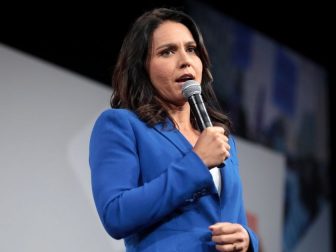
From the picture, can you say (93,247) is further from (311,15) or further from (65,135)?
(311,15)

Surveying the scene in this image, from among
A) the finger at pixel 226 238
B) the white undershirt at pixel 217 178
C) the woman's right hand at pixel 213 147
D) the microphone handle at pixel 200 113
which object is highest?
the microphone handle at pixel 200 113

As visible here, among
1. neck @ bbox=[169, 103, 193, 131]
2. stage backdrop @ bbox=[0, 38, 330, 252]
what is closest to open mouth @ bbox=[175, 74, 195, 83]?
neck @ bbox=[169, 103, 193, 131]

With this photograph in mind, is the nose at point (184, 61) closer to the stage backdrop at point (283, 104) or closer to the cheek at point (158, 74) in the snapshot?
the cheek at point (158, 74)

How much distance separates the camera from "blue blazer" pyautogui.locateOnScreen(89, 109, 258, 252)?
49.7 inches

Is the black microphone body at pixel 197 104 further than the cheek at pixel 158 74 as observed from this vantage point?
No

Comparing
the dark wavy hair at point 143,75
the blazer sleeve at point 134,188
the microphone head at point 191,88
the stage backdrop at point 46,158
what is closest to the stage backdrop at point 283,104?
the stage backdrop at point 46,158

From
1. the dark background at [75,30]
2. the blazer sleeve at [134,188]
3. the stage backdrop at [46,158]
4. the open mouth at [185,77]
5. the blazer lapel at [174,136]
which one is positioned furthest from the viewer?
the dark background at [75,30]

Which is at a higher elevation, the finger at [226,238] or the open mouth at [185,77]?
the open mouth at [185,77]

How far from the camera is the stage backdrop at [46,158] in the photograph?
2297mm

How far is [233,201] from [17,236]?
3.74ft

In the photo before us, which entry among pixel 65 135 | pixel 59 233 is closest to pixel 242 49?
pixel 65 135

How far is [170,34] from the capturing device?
1.61 metres

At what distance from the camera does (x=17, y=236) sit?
225 centimetres

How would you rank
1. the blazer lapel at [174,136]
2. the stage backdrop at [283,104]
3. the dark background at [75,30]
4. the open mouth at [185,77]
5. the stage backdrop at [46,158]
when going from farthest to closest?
the stage backdrop at [283,104] < the dark background at [75,30] < the stage backdrop at [46,158] < the open mouth at [185,77] < the blazer lapel at [174,136]
